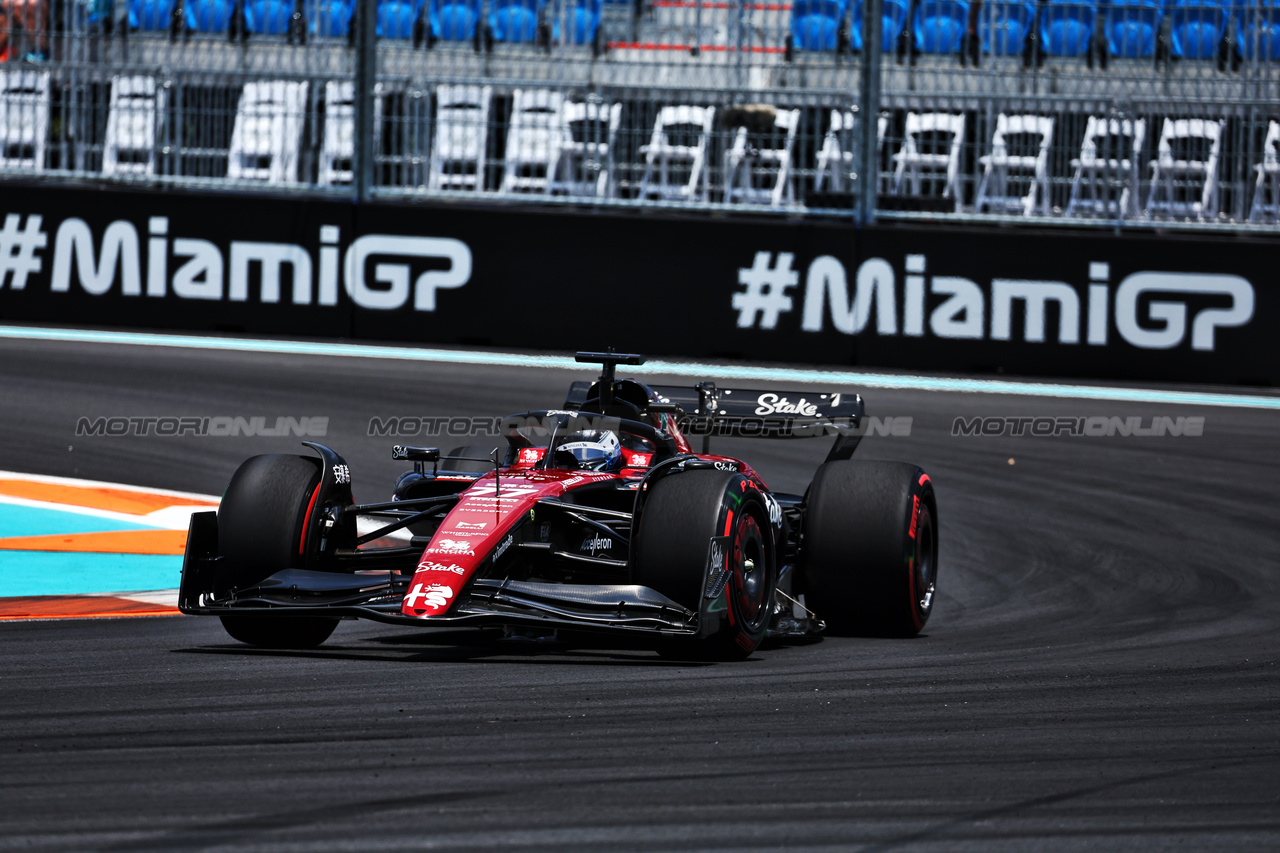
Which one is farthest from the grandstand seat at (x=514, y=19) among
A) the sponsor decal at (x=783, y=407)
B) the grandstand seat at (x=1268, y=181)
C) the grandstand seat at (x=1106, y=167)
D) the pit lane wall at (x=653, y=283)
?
the sponsor decal at (x=783, y=407)

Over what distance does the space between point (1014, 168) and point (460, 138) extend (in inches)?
173

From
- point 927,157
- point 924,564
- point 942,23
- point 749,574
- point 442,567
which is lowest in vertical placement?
point 924,564

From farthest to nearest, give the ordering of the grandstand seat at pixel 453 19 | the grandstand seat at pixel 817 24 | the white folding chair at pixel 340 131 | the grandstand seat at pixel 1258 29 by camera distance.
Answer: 1. the grandstand seat at pixel 453 19
2. the white folding chair at pixel 340 131
3. the grandstand seat at pixel 817 24
4. the grandstand seat at pixel 1258 29

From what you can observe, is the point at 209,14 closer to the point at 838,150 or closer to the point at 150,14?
the point at 150,14

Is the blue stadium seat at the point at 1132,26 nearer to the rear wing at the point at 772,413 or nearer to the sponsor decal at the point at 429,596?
the rear wing at the point at 772,413

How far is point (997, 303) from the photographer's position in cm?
1378

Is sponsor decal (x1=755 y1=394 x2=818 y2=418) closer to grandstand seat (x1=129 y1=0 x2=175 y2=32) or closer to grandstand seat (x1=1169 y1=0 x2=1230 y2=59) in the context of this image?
grandstand seat (x1=1169 y1=0 x2=1230 y2=59)

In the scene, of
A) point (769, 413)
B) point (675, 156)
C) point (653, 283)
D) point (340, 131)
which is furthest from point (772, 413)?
point (340, 131)

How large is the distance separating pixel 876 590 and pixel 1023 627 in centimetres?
87

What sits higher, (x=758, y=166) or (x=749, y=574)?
(x=758, y=166)

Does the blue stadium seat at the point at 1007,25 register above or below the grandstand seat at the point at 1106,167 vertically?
above

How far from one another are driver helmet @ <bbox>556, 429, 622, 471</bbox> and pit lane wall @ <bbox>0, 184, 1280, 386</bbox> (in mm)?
7046

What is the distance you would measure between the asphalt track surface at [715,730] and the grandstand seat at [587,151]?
232 inches

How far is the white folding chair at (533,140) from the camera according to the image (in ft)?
48.1
